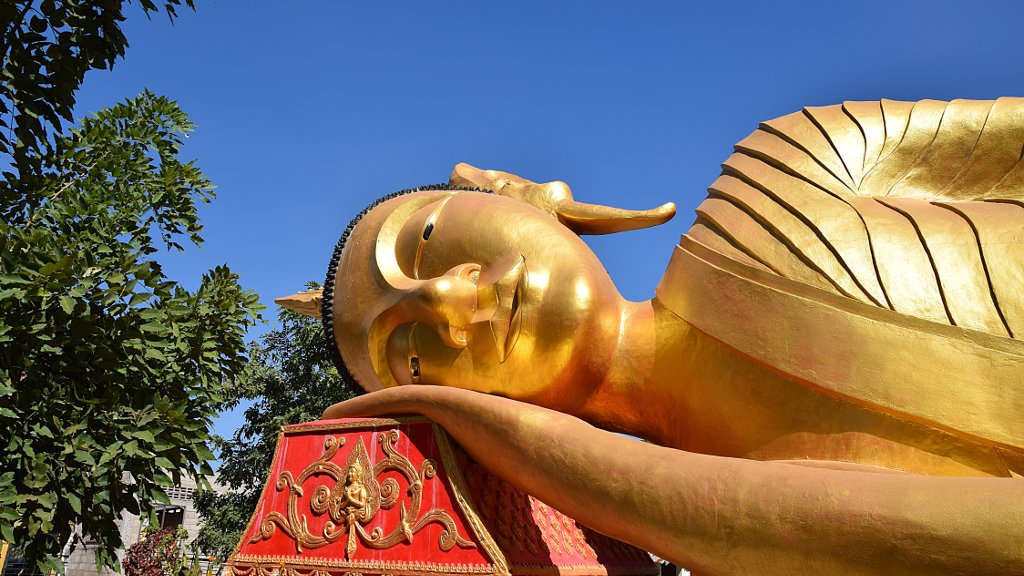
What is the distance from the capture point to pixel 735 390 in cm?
281

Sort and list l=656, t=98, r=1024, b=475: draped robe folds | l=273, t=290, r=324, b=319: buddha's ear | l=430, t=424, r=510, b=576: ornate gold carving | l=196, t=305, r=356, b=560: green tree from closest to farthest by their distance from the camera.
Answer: l=656, t=98, r=1024, b=475: draped robe folds
l=430, t=424, r=510, b=576: ornate gold carving
l=273, t=290, r=324, b=319: buddha's ear
l=196, t=305, r=356, b=560: green tree

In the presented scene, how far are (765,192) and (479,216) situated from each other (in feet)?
4.19

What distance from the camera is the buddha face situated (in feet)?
10.6

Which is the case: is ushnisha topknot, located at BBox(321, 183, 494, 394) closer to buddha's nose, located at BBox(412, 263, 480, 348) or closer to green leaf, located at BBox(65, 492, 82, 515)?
buddha's nose, located at BBox(412, 263, 480, 348)

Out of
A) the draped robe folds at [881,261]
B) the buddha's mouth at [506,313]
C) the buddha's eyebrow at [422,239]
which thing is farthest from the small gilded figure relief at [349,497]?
the draped robe folds at [881,261]

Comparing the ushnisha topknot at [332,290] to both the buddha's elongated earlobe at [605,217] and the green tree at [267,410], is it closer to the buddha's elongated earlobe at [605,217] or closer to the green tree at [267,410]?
the buddha's elongated earlobe at [605,217]

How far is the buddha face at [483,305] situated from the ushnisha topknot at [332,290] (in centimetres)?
16

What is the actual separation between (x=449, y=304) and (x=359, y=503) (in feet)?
3.01

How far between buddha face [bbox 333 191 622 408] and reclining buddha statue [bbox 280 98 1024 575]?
10mm

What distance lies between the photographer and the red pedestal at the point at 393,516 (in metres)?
2.90

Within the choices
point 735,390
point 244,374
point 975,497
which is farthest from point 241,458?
point 975,497

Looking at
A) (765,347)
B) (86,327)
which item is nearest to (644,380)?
(765,347)

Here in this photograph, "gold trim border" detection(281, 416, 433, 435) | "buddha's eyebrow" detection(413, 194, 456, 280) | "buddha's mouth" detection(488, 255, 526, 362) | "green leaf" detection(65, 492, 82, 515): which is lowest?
"green leaf" detection(65, 492, 82, 515)

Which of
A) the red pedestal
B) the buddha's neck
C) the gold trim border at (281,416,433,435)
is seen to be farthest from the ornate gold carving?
the buddha's neck
